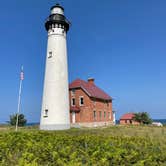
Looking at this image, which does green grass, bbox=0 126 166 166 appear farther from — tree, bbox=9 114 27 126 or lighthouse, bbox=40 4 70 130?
tree, bbox=9 114 27 126

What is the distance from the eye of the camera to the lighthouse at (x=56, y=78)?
20.1 metres

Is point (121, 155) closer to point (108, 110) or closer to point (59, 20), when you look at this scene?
point (59, 20)

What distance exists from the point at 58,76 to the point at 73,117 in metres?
9.74

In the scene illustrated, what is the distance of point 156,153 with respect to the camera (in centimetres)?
532

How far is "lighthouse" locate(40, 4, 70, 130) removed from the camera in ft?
65.8

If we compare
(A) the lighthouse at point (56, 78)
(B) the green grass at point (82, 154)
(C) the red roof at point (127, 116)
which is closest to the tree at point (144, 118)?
(C) the red roof at point (127, 116)

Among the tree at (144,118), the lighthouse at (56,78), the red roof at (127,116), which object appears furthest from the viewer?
the red roof at (127,116)

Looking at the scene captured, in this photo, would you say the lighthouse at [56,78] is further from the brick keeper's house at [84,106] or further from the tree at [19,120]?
the tree at [19,120]

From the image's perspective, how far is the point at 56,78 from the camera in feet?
68.3

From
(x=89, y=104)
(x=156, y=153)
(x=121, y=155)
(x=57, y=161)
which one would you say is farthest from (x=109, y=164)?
(x=89, y=104)

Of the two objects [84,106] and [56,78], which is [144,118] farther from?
[56,78]

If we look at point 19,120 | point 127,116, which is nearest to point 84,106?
point 19,120

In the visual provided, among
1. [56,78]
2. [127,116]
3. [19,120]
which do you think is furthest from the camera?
[127,116]

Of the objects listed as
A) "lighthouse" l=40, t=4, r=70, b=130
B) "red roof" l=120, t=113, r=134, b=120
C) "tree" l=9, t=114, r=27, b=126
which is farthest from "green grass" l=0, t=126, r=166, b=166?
"red roof" l=120, t=113, r=134, b=120
